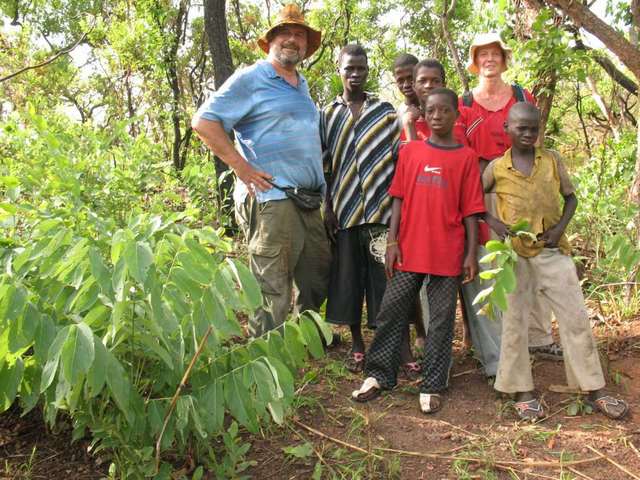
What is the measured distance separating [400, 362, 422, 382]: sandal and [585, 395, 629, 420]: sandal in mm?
865

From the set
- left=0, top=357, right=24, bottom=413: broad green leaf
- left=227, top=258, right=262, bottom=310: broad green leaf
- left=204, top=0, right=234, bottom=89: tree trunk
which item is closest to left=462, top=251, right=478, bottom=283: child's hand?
left=227, top=258, right=262, bottom=310: broad green leaf

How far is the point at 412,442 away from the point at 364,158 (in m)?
1.48

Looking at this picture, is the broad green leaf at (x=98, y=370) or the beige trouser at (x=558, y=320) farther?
the beige trouser at (x=558, y=320)

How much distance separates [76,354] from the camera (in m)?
1.61

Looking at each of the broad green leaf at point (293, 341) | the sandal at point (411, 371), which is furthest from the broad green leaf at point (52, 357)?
the sandal at point (411, 371)

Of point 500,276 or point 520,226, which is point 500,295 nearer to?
point 500,276

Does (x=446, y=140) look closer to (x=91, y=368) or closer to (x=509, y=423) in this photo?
(x=509, y=423)

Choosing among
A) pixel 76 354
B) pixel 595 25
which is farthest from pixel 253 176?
pixel 595 25

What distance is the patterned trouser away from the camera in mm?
3037

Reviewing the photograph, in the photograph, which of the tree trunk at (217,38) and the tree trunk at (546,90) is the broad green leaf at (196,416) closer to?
the tree trunk at (546,90)

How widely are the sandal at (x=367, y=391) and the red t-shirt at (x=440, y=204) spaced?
1.96 feet

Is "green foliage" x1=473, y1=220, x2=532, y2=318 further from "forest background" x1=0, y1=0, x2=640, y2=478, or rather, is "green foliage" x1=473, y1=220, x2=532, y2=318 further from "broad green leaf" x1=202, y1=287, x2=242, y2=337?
"broad green leaf" x1=202, y1=287, x2=242, y2=337

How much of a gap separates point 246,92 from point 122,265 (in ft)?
5.33

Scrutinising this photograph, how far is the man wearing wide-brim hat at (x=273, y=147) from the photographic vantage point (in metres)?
3.13
